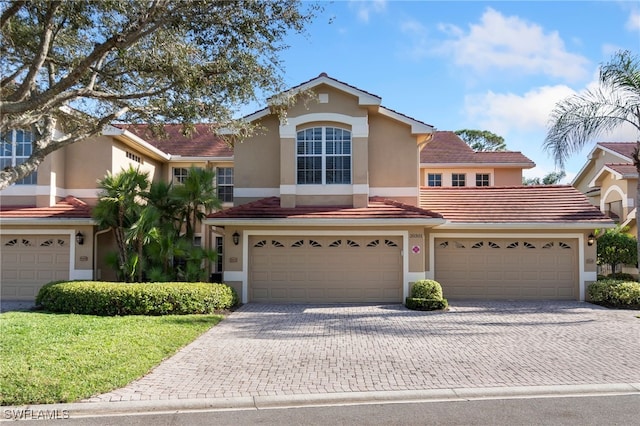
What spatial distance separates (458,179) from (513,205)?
713cm

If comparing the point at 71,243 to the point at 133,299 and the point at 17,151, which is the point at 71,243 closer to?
the point at 17,151

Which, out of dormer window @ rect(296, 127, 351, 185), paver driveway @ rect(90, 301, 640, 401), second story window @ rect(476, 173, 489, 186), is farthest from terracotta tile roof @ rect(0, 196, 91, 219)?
second story window @ rect(476, 173, 489, 186)

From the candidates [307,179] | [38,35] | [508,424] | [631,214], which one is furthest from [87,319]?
[631,214]

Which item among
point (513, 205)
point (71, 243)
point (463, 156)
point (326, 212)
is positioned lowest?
point (71, 243)

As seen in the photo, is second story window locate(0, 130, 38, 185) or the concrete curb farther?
second story window locate(0, 130, 38, 185)

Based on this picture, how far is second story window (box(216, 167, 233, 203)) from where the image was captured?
21797 millimetres

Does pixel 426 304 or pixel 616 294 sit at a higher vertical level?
pixel 616 294

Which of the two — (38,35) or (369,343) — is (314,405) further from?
(38,35)

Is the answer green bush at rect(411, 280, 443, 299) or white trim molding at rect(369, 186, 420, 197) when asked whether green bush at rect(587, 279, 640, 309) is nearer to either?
green bush at rect(411, 280, 443, 299)

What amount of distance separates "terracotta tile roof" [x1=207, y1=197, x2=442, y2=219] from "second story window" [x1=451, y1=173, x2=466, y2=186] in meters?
9.16

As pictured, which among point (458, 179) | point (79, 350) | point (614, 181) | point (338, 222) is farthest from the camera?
point (458, 179)

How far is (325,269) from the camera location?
16266mm

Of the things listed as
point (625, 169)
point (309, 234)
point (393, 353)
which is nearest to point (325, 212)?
point (309, 234)
